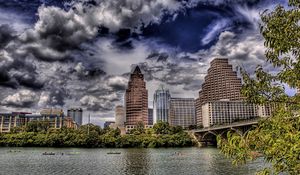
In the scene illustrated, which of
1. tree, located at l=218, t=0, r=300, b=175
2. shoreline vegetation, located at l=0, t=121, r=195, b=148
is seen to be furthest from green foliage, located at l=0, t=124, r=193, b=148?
tree, located at l=218, t=0, r=300, b=175

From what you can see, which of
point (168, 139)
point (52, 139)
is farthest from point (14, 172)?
point (168, 139)

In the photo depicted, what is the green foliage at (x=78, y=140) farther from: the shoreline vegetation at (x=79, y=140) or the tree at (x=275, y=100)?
the tree at (x=275, y=100)

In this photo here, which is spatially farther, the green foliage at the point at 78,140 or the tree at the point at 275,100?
the green foliage at the point at 78,140

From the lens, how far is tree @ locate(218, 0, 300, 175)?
28.4 feet

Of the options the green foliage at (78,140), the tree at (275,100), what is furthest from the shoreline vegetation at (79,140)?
the tree at (275,100)

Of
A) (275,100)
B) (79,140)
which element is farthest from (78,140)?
(275,100)

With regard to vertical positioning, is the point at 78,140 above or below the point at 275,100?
below

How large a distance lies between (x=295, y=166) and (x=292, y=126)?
115 cm

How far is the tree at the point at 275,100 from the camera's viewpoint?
866 centimetres

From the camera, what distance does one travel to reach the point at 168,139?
582ft

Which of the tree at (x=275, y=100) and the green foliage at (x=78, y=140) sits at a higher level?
the tree at (x=275, y=100)

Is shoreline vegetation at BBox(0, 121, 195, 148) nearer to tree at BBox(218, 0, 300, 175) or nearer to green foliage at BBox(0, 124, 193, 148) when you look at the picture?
green foliage at BBox(0, 124, 193, 148)

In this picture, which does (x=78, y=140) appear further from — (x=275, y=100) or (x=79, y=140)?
(x=275, y=100)

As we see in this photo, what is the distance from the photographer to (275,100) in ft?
33.6
